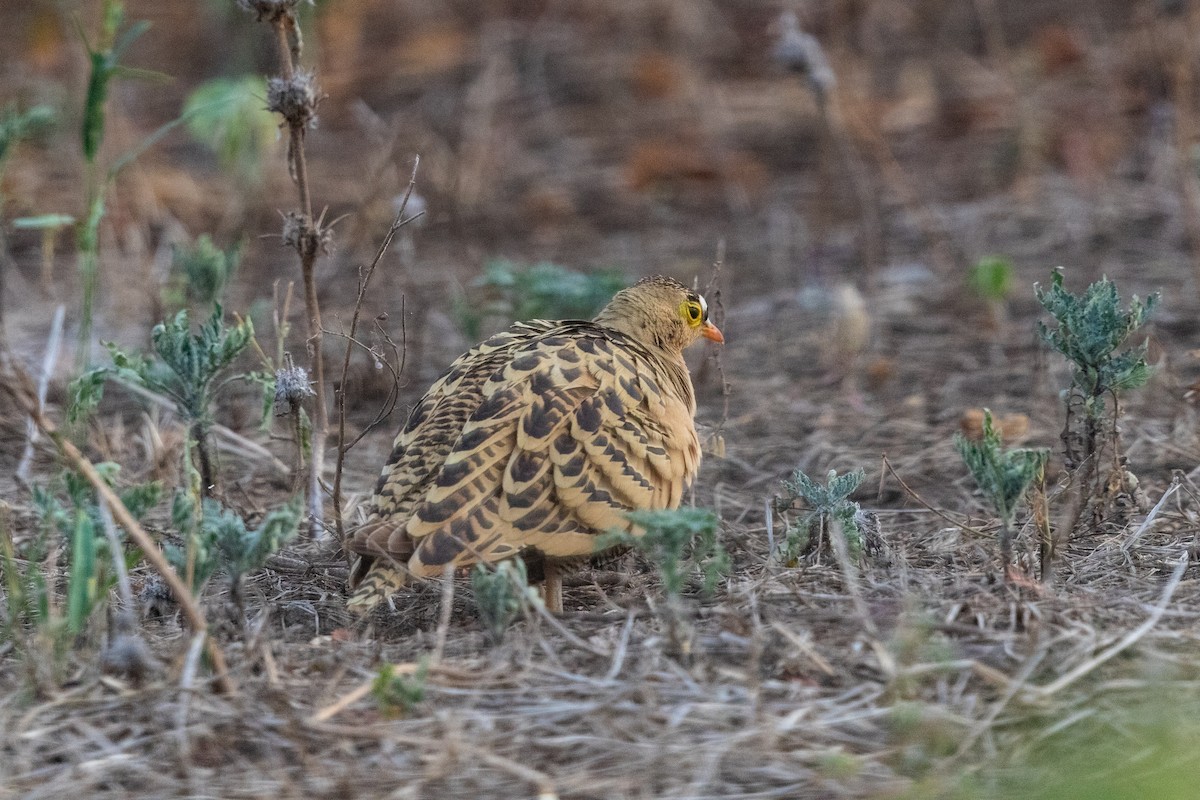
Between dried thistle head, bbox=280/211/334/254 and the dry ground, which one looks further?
dried thistle head, bbox=280/211/334/254

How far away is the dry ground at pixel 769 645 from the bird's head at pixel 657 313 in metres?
0.38

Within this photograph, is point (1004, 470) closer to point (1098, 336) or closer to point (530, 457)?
point (1098, 336)

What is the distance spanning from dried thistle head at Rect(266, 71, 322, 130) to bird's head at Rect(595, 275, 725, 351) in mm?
1243

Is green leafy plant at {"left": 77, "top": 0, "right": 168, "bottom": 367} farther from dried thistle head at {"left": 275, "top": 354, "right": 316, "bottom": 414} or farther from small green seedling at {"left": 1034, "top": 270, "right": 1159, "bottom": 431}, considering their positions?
small green seedling at {"left": 1034, "top": 270, "right": 1159, "bottom": 431}

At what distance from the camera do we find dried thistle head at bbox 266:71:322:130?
412 cm

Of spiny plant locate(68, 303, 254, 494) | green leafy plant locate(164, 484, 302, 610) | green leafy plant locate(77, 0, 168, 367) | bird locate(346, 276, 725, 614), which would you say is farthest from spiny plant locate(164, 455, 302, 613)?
green leafy plant locate(77, 0, 168, 367)

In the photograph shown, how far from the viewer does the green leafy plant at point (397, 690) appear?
3.18 meters

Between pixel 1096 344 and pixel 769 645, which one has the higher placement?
pixel 1096 344

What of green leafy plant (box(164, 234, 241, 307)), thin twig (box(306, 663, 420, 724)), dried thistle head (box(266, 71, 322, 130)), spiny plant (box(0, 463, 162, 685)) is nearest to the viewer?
thin twig (box(306, 663, 420, 724))

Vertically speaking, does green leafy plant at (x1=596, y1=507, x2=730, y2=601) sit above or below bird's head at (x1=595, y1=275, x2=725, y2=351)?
below

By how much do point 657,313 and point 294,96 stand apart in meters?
1.41

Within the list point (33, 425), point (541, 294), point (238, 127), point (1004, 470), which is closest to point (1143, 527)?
point (1004, 470)

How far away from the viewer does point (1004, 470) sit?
362cm

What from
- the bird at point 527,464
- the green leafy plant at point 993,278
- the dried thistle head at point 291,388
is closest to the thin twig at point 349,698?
the bird at point 527,464
